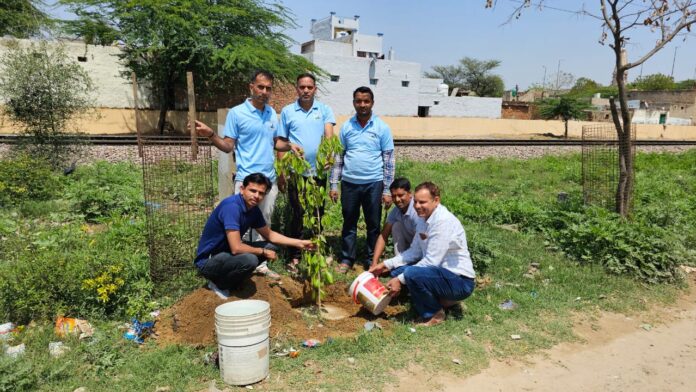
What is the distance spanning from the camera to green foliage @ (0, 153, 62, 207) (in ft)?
25.7

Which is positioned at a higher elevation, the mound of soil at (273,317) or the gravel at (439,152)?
the gravel at (439,152)

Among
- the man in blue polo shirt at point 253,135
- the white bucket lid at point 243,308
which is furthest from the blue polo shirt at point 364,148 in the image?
the white bucket lid at point 243,308

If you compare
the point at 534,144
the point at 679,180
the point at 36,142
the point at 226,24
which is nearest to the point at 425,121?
the point at 534,144

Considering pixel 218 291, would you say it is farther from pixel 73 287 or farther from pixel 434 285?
pixel 434 285

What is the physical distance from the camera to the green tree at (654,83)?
6334 centimetres

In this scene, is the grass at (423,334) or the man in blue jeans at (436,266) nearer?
the grass at (423,334)

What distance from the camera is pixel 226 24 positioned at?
70.3ft

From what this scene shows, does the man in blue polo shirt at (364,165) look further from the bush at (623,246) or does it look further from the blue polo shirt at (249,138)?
the bush at (623,246)

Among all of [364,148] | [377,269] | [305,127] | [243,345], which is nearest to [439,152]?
[364,148]

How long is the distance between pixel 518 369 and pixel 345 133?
285 centimetres

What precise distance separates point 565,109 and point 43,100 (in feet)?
106

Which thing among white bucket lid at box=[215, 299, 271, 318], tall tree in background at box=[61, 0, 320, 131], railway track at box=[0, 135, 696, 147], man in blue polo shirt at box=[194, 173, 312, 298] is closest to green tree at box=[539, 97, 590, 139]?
railway track at box=[0, 135, 696, 147]

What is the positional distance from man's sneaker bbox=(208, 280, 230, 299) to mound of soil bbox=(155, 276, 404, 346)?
40 millimetres

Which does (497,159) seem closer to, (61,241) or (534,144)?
→ (534,144)
